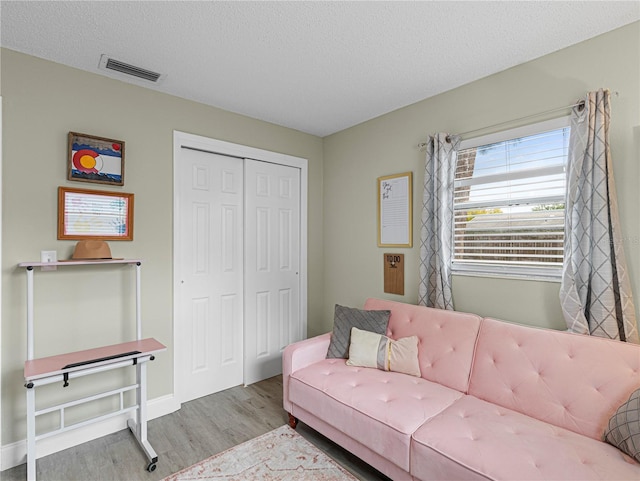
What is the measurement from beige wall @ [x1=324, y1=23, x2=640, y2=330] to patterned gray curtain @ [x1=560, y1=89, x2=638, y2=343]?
0.08 meters

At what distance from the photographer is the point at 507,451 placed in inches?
Answer: 57.1

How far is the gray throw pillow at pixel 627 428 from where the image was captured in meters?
1.39

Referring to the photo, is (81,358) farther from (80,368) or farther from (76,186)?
(76,186)

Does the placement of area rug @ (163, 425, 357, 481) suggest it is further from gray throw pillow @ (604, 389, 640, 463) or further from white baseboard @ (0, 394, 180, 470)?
gray throw pillow @ (604, 389, 640, 463)

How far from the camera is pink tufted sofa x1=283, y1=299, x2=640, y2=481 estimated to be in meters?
1.44

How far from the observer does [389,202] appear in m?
3.09

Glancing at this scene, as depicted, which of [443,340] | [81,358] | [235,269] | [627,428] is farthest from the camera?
[235,269]

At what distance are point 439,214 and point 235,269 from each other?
72.4 inches

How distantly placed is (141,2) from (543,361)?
278cm

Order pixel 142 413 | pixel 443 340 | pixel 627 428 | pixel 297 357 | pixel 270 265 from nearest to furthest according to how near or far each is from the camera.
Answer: pixel 627 428
pixel 142 413
pixel 443 340
pixel 297 357
pixel 270 265

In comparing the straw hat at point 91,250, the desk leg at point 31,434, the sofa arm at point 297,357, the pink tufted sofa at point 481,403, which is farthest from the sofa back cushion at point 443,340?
the desk leg at point 31,434

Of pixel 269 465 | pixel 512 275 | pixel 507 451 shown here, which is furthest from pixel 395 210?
pixel 269 465

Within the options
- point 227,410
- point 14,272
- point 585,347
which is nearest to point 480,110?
point 585,347

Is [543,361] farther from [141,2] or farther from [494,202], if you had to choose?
[141,2]
